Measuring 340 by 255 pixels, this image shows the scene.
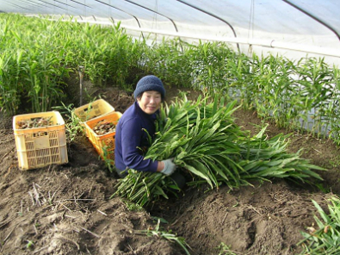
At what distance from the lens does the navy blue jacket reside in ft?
7.80

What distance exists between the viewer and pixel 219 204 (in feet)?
7.56

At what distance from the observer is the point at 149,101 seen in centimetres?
241

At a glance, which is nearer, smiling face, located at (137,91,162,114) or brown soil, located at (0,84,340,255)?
brown soil, located at (0,84,340,255)

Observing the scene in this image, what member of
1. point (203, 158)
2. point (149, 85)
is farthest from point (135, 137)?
point (203, 158)

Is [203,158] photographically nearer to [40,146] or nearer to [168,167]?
[168,167]

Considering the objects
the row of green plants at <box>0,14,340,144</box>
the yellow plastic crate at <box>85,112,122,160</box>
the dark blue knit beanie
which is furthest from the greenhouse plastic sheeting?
the yellow plastic crate at <box>85,112,122,160</box>

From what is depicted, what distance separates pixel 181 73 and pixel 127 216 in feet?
8.79

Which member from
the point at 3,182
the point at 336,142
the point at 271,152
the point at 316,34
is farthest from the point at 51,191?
the point at 316,34

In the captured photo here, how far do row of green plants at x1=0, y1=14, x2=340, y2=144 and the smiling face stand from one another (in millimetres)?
1382

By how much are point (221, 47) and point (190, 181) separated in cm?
216

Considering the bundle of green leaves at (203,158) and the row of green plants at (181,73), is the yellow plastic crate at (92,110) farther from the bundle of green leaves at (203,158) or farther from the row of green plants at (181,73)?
the bundle of green leaves at (203,158)

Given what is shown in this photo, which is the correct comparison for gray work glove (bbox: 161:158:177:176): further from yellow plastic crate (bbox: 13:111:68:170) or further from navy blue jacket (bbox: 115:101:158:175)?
yellow plastic crate (bbox: 13:111:68:170)

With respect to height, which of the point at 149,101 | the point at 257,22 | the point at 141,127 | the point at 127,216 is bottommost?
the point at 127,216

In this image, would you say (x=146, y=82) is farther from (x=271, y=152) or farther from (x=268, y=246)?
(x=268, y=246)
